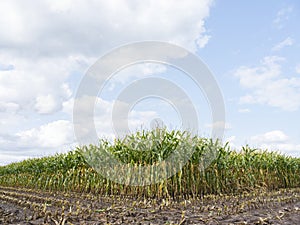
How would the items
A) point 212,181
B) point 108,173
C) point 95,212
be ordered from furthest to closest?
point 108,173 → point 212,181 → point 95,212

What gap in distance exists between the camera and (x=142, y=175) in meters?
9.25

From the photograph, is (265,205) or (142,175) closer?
(265,205)

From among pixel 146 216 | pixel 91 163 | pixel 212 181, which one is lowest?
pixel 146 216

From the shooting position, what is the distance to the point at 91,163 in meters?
11.4

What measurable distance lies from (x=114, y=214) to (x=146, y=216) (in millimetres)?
597

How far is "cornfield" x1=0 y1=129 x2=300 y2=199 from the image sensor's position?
9.16 m

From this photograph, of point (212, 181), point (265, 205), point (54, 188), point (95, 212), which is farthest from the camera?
point (54, 188)

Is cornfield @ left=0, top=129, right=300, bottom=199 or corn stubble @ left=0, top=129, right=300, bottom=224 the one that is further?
cornfield @ left=0, top=129, right=300, bottom=199

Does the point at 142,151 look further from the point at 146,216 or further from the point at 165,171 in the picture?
the point at 146,216

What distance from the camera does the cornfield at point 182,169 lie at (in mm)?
9164

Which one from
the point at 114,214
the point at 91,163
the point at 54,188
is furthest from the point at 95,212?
the point at 54,188

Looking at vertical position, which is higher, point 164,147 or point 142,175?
point 164,147

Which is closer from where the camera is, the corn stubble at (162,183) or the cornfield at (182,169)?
the corn stubble at (162,183)

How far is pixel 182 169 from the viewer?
9.23 metres
